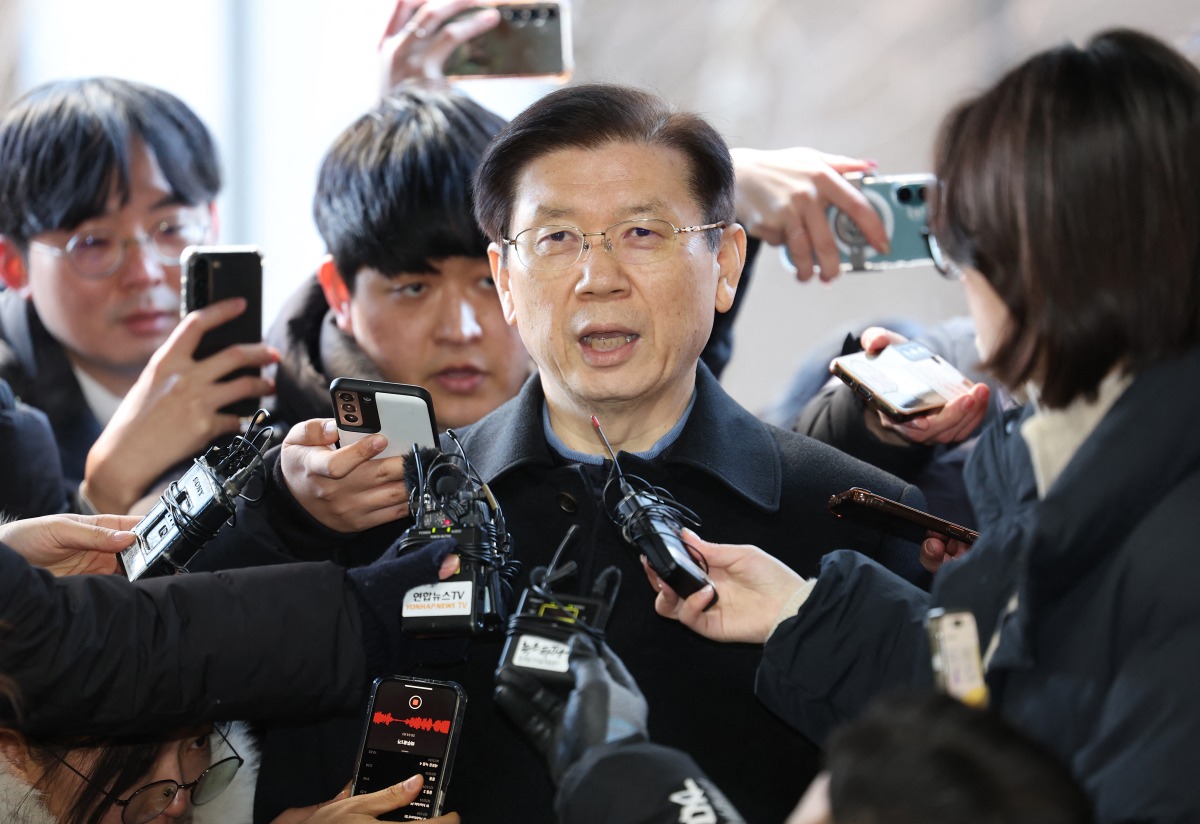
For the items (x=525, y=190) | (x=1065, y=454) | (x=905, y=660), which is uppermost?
(x=525, y=190)

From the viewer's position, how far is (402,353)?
2240 mm

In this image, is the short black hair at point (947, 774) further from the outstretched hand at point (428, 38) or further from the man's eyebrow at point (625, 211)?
the outstretched hand at point (428, 38)

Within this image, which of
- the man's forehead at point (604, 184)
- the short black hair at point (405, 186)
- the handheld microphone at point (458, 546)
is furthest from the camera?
the short black hair at point (405, 186)

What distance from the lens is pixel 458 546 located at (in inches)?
55.1

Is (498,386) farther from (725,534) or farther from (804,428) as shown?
(725,534)

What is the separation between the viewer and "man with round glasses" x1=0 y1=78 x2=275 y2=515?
2420 millimetres

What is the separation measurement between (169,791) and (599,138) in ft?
3.05

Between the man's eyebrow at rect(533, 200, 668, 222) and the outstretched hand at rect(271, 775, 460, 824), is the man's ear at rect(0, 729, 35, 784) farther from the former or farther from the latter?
the man's eyebrow at rect(533, 200, 668, 222)

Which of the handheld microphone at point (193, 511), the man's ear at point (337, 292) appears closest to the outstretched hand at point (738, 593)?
the handheld microphone at point (193, 511)

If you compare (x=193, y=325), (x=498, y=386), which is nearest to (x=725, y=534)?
(x=498, y=386)

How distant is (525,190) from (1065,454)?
722mm

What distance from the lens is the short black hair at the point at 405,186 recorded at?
2137mm

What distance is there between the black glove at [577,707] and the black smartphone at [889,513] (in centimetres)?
38

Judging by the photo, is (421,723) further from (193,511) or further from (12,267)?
(12,267)
